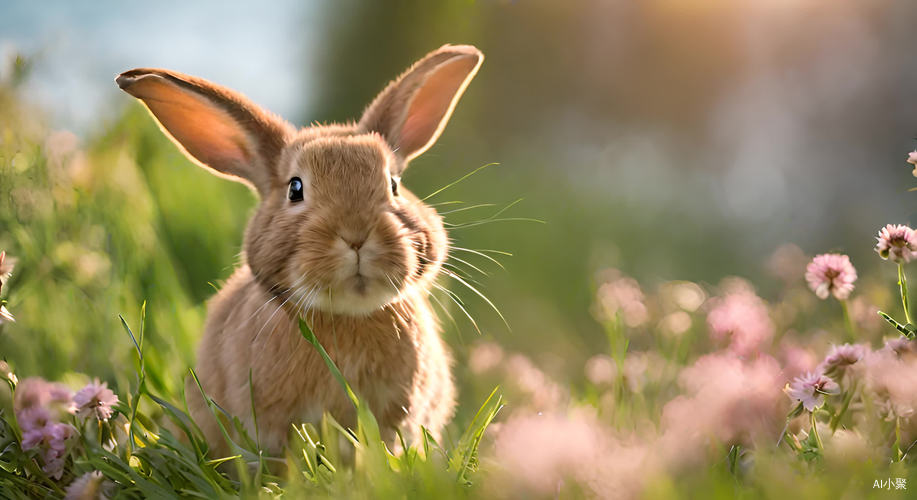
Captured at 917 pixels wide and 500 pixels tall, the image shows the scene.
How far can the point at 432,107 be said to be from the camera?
391 centimetres

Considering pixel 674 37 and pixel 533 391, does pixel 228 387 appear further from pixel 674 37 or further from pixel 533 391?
pixel 674 37

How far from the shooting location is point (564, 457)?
197cm

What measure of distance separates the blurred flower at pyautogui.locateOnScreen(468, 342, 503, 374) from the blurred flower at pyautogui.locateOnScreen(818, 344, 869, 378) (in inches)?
96.4

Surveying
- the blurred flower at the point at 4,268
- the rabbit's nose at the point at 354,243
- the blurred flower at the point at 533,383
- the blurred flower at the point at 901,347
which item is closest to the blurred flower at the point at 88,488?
the blurred flower at the point at 4,268

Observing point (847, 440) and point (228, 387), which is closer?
point (847, 440)

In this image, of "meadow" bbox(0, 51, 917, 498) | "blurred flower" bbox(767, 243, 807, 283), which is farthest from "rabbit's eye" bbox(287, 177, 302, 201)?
"blurred flower" bbox(767, 243, 807, 283)

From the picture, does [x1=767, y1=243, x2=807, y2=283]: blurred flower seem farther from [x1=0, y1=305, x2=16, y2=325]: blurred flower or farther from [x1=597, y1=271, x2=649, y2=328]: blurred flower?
[x1=0, y1=305, x2=16, y2=325]: blurred flower

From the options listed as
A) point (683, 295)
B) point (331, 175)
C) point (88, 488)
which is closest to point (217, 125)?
point (331, 175)

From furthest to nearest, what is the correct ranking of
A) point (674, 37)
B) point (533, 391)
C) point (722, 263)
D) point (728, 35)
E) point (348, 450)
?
point (674, 37), point (728, 35), point (722, 263), point (533, 391), point (348, 450)

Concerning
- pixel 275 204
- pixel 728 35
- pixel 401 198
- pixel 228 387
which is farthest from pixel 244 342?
pixel 728 35

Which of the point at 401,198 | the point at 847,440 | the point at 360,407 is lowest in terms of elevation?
the point at 360,407

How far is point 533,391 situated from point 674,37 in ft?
16.0

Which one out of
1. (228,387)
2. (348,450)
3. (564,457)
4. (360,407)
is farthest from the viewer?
(228,387)

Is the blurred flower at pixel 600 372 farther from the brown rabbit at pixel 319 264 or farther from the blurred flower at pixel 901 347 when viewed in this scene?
the blurred flower at pixel 901 347
